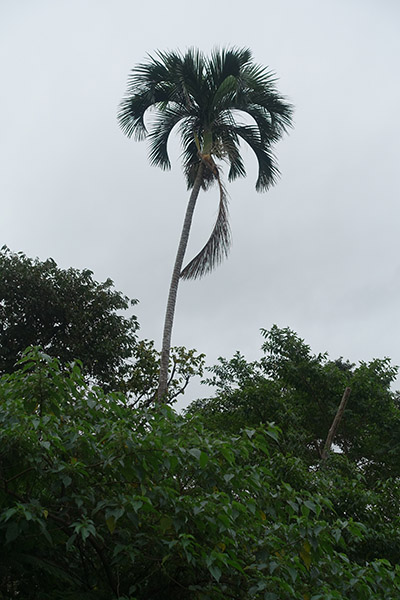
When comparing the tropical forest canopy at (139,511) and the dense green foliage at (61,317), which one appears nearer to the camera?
the tropical forest canopy at (139,511)

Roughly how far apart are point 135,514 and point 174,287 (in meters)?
9.96

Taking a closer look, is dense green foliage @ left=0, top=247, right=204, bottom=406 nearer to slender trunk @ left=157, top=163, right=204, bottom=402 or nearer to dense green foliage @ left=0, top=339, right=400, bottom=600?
slender trunk @ left=157, top=163, right=204, bottom=402

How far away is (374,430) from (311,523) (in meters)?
8.16

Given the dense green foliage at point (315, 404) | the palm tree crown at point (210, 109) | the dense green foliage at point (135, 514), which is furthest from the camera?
the palm tree crown at point (210, 109)

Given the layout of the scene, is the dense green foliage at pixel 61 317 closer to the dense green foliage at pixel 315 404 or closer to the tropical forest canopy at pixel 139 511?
the dense green foliage at pixel 315 404

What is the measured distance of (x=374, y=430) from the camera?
10906mm

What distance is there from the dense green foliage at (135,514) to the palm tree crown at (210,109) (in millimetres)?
9629

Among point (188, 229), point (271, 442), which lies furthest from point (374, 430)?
point (188, 229)

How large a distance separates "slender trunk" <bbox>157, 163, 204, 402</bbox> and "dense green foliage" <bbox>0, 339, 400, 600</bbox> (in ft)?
26.7

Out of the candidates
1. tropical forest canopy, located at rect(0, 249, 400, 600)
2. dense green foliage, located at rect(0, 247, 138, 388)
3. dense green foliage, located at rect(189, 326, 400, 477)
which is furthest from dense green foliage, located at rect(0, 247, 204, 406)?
tropical forest canopy, located at rect(0, 249, 400, 600)

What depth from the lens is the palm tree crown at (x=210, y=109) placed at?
531 inches

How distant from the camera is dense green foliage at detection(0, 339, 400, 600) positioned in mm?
2891

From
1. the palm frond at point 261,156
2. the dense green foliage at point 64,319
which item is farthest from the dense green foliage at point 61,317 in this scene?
the palm frond at point 261,156

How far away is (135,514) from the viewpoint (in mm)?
2924
